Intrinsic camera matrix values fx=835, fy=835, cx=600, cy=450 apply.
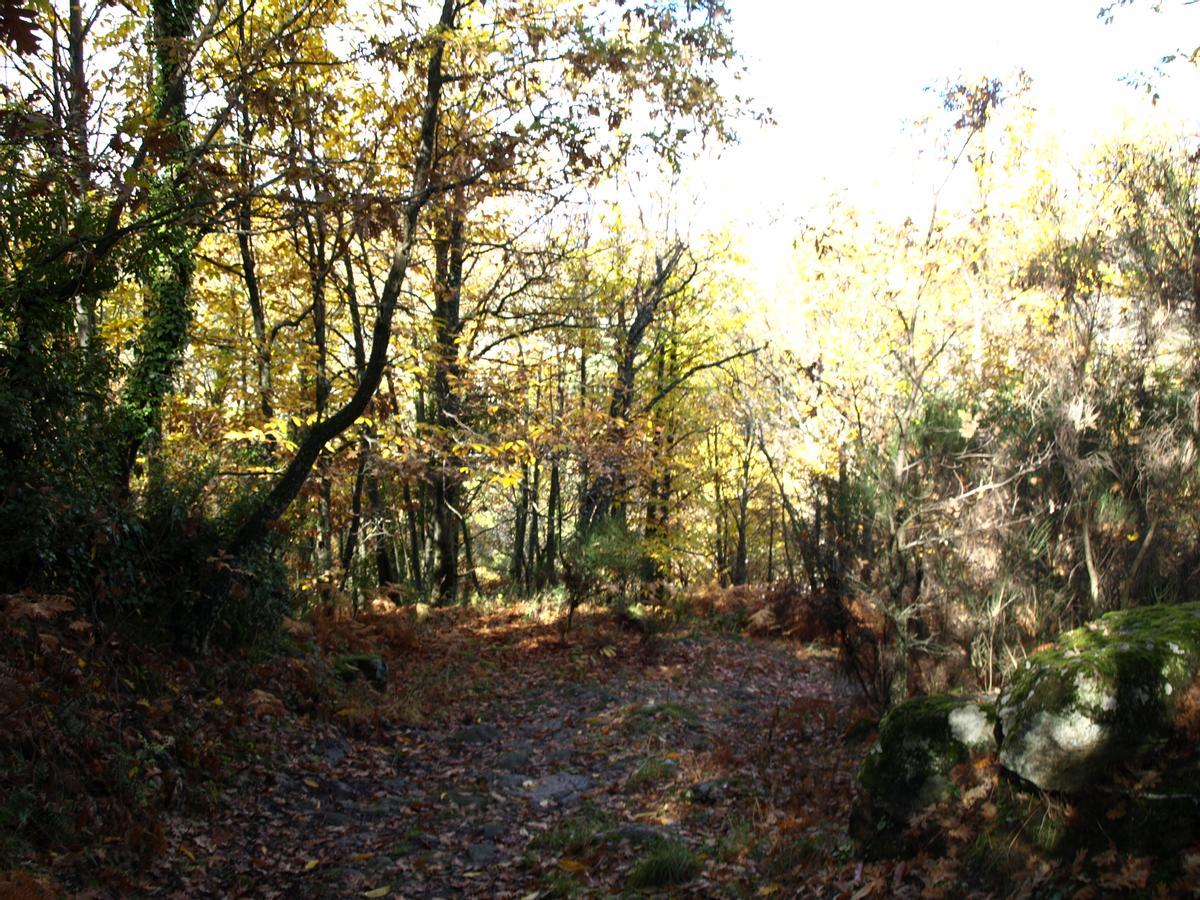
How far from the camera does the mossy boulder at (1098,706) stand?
4.30m

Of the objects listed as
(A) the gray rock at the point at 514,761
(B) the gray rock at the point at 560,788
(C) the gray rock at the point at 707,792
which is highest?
(C) the gray rock at the point at 707,792

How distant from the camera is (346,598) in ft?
42.6

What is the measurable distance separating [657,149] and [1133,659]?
6.29 meters

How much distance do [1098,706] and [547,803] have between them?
14.5ft

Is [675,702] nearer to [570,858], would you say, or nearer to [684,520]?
[570,858]

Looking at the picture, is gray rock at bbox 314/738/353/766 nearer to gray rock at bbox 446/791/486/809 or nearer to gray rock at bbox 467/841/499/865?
gray rock at bbox 446/791/486/809

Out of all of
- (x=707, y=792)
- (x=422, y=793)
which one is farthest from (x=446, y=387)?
(x=707, y=792)

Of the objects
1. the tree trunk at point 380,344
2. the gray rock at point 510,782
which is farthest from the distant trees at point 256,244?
the gray rock at point 510,782

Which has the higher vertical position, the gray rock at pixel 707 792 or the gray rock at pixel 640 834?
the gray rock at pixel 707 792

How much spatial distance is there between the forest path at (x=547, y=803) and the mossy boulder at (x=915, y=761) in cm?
34

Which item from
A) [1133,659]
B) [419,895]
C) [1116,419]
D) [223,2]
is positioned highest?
[223,2]

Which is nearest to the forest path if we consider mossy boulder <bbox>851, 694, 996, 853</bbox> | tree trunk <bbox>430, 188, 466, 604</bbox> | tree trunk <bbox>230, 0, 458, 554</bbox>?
mossy boulder <bbox>851, 694, 996, 853</bbox>

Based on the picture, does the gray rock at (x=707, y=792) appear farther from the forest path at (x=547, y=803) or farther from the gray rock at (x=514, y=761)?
the gray rock at (x=514, y=761)

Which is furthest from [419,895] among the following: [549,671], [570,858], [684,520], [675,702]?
[684,520]
